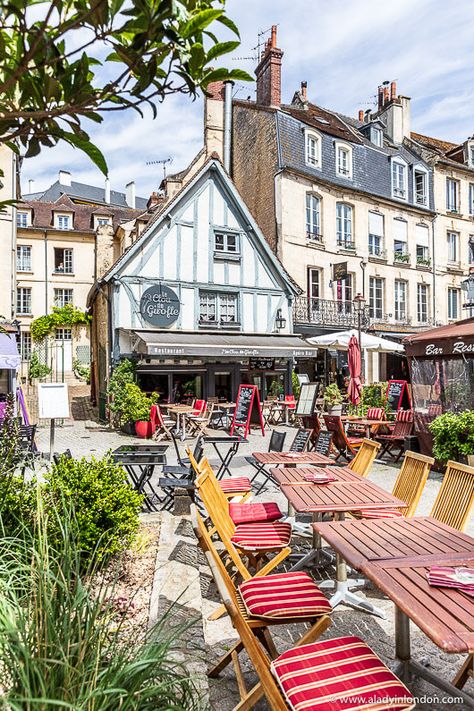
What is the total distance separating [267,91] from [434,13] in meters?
20.0

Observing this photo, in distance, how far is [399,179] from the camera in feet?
85.8

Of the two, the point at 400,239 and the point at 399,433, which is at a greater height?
the point at 400,239

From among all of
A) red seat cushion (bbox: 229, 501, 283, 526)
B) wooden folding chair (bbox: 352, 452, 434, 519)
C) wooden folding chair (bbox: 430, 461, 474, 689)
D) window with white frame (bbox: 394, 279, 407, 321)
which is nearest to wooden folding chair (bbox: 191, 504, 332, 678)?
wooden folding chair (bbox: 430, 461, 474, 689)

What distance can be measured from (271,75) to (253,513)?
71.7 ft

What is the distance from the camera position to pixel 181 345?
15203 millimetres

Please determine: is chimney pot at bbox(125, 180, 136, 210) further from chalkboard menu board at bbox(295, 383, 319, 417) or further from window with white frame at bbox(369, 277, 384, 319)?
chalkboard menu board at bbox(295, 383, 319, 417)

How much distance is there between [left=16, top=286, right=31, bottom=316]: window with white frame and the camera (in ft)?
95.7

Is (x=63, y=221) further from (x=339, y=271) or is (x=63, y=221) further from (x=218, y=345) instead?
(x=218, y=345)

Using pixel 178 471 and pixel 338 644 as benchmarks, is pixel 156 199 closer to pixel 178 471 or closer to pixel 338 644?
pixel 178 471

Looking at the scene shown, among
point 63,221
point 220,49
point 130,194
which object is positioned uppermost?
point 130,194

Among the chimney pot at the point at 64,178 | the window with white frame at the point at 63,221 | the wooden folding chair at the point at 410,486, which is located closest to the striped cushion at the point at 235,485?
the wooden folding chair at the point at 410,486

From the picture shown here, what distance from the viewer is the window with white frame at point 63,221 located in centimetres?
3075

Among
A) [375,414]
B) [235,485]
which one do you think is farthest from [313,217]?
[235,485]

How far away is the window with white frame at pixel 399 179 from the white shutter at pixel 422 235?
1.77 meters
